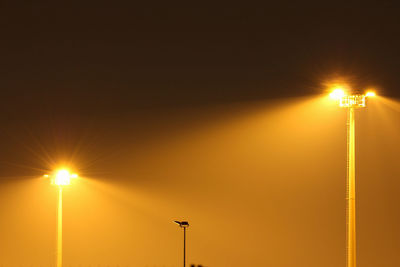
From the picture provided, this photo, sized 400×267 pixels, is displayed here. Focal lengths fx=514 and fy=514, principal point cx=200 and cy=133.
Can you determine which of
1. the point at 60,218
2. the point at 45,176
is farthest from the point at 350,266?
the point at 45,176

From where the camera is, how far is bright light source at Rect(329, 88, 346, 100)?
469 inches

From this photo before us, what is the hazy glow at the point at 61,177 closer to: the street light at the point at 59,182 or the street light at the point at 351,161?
the street light at the point at 59,182

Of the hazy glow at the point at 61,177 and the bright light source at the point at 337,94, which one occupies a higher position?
the bright light source at the point at 337,94

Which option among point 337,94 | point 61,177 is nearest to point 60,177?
point 61,177

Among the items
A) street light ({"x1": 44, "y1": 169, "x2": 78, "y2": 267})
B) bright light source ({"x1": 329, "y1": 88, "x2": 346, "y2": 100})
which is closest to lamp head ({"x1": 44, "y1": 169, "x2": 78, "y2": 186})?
street light ({"x1": 44, "y1": 169, "x2": 78, "y2": 267})

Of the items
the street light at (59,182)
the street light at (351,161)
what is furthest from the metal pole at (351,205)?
the street light at (59,182)

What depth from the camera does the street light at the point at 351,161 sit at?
37.8 ft

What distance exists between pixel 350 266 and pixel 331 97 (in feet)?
12.7

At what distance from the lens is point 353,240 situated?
1162cm

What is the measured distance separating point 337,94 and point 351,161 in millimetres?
1586

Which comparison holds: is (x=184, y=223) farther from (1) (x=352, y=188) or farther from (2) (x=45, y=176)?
(2) (x=45, y=176)

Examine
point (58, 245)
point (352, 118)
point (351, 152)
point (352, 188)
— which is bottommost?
point (58, 245)

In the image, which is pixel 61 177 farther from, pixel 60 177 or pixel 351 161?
pixel 351 161

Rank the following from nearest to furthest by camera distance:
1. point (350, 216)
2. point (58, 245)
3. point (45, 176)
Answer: point (350, 216)
point (58, 245)
point (45, 176)
